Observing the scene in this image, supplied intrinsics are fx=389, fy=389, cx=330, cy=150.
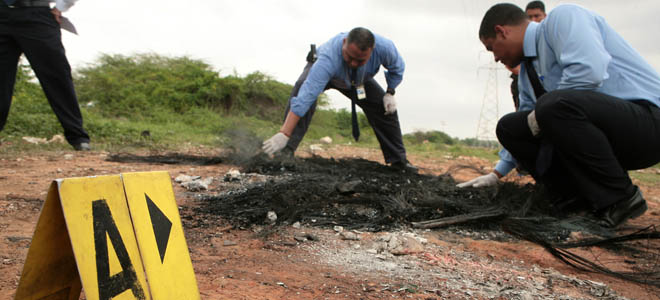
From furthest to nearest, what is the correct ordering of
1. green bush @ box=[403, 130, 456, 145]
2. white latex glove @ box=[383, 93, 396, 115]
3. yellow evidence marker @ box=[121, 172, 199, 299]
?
green bush @ box=[403, 130, 456, 145] → white latex glove @ box=[383, 93, 396, 115] → yellow evidence marker @ box=[121, 172, 199, 299]

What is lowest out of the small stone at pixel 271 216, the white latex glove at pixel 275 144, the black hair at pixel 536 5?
the small stone at pixel 271 216

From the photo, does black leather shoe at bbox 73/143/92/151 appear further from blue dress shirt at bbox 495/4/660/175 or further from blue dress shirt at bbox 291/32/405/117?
blue dress shirt at bbox 495/4/660/175

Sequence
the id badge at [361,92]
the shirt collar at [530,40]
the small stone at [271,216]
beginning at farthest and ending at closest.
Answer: the id badge at [361,92], the shirt collar at [530,40], the small stone at [271,216]

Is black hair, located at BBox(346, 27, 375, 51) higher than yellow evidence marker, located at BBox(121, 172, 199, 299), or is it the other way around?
black hair, located at BBox(346, 27, 375, 51)

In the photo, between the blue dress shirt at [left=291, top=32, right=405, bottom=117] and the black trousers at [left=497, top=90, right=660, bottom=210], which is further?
the blue dress shirt at [left=291, top=32, right=405, bottom=117]

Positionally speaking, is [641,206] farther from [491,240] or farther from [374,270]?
[374,270]

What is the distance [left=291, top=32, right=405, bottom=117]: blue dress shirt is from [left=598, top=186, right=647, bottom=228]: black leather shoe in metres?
2.29

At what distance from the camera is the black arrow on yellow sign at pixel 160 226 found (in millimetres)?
1046

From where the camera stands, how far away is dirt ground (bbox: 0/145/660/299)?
46.8 inches

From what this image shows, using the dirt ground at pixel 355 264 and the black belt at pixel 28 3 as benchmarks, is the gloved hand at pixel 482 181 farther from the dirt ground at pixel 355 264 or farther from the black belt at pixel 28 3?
the black belt at pixel 28 3

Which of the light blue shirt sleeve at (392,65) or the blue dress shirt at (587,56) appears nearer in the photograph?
the blue dress shirt at (587,56)

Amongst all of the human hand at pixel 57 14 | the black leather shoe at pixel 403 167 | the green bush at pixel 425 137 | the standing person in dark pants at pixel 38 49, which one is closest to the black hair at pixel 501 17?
the black leather shoe at pixel 403 167

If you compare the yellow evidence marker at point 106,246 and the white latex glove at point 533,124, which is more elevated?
the white latex glove at point 533,124

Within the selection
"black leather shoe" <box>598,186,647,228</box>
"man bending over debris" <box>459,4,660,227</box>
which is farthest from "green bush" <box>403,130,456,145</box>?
"black leather shoe" <box>598,186,647,228</box>
